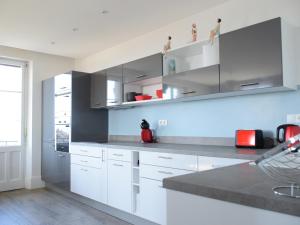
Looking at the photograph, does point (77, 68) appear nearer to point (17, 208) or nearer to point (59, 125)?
point (59, 125)

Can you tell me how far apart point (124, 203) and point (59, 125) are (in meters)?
1.96

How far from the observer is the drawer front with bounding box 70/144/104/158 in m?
3.54

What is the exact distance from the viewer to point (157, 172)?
277 centimetres

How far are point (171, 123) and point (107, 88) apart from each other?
1.20m

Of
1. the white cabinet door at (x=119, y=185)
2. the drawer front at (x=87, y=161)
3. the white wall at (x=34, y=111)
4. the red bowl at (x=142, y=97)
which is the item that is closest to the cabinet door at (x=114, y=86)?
the red bowl at (x=142, y=97)

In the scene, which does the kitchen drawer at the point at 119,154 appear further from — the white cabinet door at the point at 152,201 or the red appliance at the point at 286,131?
the red appliance at the point at 286,131

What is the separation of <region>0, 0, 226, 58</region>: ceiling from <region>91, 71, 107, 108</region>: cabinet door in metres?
0.57

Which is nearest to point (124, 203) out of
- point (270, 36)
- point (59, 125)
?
point (59, 125)

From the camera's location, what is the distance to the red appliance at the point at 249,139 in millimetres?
2491

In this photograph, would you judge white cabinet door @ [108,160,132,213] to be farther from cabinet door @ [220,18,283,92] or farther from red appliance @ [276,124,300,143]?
red appliance @ [276,124,300,143]

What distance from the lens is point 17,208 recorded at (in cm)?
369

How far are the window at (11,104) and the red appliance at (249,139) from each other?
3983mm

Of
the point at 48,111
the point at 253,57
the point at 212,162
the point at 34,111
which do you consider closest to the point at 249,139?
the point at 212,162

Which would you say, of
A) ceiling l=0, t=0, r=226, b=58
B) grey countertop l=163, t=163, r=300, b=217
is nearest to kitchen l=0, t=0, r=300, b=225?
grey countertop l=163, t=163, r=300, b=217
